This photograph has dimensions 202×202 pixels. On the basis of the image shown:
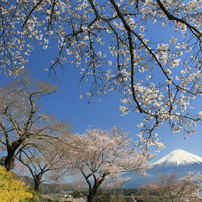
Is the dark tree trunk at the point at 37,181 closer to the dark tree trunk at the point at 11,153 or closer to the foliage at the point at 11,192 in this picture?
the dark tree trunk at the point at 11,153

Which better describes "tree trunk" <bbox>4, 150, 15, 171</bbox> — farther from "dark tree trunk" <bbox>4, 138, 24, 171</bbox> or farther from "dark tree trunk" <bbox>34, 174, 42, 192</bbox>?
"dark tree trunk" <bbox>34, 174, 42, 192</bbox>

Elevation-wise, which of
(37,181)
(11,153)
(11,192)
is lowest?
(37,181)

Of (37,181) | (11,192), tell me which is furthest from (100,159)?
(11,192)

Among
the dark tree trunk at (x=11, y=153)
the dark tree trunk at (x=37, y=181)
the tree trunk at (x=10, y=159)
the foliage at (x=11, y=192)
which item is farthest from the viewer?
the dark tree trunk at (x=37, y=181)

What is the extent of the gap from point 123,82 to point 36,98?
31.9ft

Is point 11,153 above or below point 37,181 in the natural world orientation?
above

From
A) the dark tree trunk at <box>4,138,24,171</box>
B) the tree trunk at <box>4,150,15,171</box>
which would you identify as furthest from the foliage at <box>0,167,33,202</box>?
the tree trunk at <box>4,150,15,171</box>

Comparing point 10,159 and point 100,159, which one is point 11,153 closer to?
point 10,159

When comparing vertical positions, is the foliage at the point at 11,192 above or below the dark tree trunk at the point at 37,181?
above

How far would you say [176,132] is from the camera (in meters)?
4.83

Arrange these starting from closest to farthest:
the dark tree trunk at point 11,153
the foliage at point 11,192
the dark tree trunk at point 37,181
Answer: the foliage at point 11,192, the dark tree trunk at point 11,153, the dark tree trunk at point 37,181

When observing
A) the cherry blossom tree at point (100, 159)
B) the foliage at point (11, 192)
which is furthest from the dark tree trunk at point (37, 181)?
the foliage at point (11, 192)

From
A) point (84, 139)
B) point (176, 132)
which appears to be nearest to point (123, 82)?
point (176, 132)

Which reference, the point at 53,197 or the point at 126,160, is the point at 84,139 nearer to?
the point at 126,160
